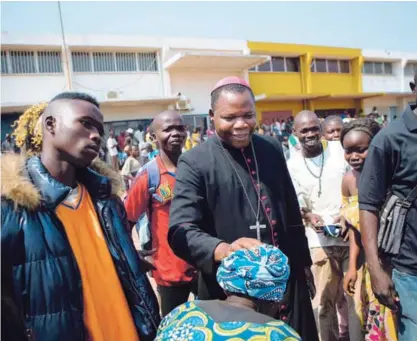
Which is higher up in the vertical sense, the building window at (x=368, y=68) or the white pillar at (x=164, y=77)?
the building window at (x=368, y=68)

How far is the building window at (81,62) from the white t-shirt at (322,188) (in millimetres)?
15483

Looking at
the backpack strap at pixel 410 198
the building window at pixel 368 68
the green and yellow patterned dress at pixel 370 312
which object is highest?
the building window at pixel 368 68

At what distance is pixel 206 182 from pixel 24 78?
1632 centimetres

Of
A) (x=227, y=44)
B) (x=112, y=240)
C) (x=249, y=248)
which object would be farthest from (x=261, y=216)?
(x=227, y=44)

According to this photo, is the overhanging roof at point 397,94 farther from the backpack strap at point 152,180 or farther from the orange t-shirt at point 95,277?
the orange t-shirt at point 95,277

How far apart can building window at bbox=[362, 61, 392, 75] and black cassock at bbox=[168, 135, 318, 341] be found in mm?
27512

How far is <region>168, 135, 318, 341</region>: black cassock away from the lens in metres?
1.99

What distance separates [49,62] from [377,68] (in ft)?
71.1

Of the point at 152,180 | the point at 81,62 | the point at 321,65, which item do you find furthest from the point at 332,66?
the point at 152,180

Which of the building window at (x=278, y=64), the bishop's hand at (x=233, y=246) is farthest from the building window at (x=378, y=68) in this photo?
the bishop's hand at (x=233, y=246)

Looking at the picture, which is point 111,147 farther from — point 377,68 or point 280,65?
point 377,68

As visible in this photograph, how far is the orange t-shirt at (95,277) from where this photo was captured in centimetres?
165

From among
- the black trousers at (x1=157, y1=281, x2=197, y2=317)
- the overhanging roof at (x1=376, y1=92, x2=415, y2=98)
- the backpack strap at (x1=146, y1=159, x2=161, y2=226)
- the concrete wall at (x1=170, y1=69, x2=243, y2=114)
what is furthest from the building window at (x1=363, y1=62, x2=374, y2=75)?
the black trousers at (x1=157, y1=281, x2=197, y2=317)

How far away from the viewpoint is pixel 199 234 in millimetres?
1875
